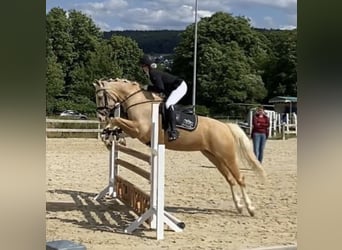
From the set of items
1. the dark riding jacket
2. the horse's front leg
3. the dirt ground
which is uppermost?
the dark riding jacket

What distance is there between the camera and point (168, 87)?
342cm

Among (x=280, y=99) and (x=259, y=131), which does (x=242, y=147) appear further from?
(x=280, y=99)

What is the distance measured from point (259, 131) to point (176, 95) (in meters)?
1.05

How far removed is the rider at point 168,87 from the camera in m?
3.38

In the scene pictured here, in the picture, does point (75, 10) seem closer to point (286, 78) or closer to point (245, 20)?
point (245, 20)

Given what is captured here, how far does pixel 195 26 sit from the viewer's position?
387 centimetres

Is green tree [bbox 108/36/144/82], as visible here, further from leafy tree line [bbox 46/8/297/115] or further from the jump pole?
the jump pole

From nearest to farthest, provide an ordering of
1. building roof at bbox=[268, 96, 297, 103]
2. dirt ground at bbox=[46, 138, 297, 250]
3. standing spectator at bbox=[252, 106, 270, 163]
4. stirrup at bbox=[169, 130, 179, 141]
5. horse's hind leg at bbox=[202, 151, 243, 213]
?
1. dirt ground at bbox=[46, 138, 297, 250]
2. stirrup at bbox=[169, 130, 179, 141]
3. horse's hind leg at bbox=[202, 151, 243, 213]
4. standing spectator at bbox=[252, 106, 270, 163]
5. building roof at bbox=[268, 96, 297, 103]

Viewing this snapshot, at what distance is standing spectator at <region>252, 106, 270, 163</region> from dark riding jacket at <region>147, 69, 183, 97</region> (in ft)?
3.14

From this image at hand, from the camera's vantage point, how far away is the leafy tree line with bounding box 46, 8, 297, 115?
3389 mm

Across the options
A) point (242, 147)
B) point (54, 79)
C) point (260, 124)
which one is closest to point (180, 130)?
point (242, 147)

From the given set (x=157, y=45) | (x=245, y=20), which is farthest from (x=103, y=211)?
(x=245, y=20)

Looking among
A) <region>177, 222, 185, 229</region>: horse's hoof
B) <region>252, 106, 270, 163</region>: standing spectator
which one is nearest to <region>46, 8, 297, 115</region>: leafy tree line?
<region>252, 106, 270, 163</region>: standing spectator

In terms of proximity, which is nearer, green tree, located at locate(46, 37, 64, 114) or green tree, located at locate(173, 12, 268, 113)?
green tree, located at locate(46, 37, 64, 114)
